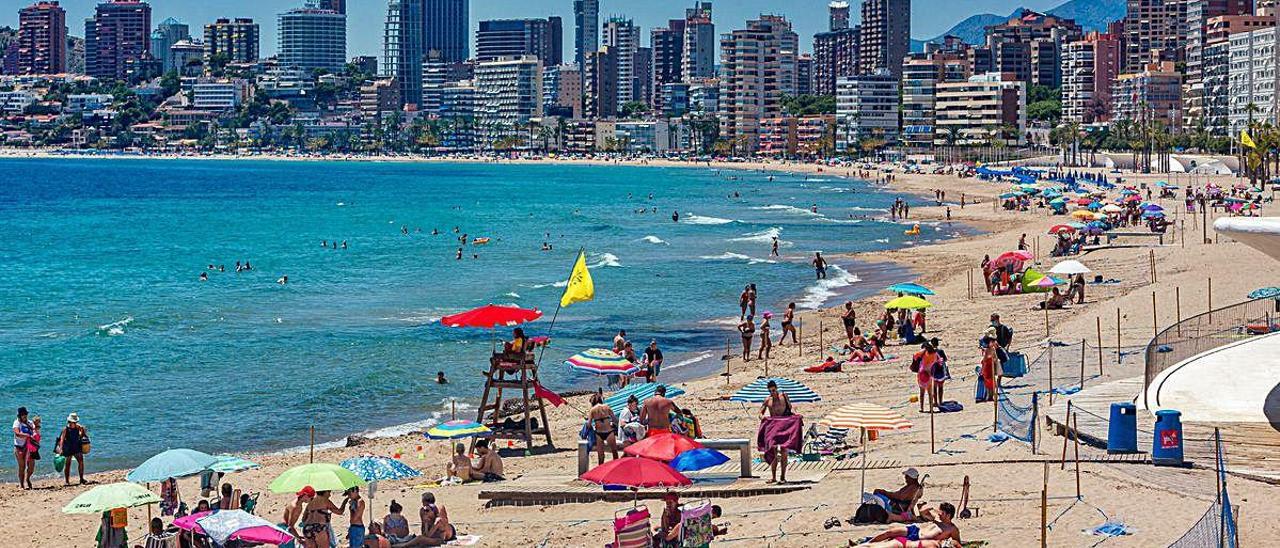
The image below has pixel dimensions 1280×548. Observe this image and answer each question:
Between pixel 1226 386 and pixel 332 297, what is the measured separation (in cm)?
3367

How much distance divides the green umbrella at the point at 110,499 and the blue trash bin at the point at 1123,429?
9.83 meters

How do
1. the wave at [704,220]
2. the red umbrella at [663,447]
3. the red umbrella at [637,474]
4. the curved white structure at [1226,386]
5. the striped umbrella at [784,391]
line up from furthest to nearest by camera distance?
the wave at [704,220]
the striped umbrella at [784,391]
the curved white structure at [1226,386]
the red umbrella at [663,447]
the red umbrella at [637,474]

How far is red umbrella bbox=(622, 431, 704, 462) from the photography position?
15883mm

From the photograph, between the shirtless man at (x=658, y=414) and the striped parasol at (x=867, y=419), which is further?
the shirtless man at (x=658, y=414)

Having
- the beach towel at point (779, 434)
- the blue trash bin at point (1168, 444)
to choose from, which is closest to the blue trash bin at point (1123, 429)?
the blue trash bin at point (1168, 444)

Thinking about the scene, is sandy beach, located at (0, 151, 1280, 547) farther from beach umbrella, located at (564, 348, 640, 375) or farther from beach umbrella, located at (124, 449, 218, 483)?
beach umbrella, located at (124, 449, 218, 483)

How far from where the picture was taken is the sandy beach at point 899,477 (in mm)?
13953

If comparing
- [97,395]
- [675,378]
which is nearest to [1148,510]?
[675,378]

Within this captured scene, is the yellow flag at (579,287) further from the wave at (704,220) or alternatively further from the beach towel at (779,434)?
the wave at (704,220)

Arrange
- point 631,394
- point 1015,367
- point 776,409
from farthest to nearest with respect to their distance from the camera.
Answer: point 1015,367
point 631,394
point 776,409

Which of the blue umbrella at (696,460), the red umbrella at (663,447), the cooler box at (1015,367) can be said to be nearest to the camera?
the blue umbrella at (696,460)

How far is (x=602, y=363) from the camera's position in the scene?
2517 centimetres

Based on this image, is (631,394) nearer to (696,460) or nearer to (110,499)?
(696,460)

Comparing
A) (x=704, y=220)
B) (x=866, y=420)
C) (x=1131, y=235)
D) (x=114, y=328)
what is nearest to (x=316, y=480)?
(x=866, y=420)
